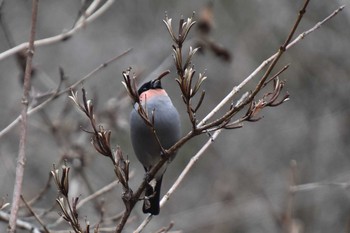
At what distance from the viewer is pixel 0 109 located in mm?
8727

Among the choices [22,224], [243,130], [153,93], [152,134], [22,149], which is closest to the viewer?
[22,149]

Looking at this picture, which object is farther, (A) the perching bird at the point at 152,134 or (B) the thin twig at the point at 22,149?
(A) the perching bird at the point at 152,134

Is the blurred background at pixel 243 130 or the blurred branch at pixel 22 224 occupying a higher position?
the blurred branch at pixel 22 224

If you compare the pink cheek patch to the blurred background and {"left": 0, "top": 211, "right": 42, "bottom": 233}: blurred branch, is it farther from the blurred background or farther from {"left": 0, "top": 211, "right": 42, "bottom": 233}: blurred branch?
the blurred background

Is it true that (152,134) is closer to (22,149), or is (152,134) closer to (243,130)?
(22,149)

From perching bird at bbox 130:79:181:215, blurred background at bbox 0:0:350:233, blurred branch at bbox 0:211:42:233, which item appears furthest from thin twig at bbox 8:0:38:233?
blurred background at bbox 0:0:350:233

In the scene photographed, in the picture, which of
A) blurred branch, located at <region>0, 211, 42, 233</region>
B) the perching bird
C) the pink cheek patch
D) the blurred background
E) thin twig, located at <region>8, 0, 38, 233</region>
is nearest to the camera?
thin twig, located at <region>8, 0, 38, 233</region>

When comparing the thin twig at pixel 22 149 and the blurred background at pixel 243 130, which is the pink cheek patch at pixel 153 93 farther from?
the blurred background at pixel 243 130

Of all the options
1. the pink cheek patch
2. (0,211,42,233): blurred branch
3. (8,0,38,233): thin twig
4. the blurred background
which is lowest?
the blurred background

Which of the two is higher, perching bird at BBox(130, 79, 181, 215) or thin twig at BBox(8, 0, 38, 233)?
thin twig at BBox(8, 0, 38, 233)

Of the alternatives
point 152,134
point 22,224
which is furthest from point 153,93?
point 22,224

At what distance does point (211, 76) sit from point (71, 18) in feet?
8.16

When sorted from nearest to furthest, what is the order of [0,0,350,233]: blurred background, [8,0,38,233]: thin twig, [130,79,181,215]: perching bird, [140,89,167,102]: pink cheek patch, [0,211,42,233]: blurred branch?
1. [8,0,38,233]: thin twig
2. [130,79,181,215]: perching bird
3. [140,89,167,102]: pink cheek patch
4. [0,211,42,233]: blurred branch
5. [0,0,350,233]: blurred background

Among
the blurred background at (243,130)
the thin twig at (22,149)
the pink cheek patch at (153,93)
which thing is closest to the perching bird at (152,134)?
the pink cheek patch at (153,93)
